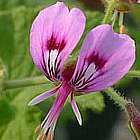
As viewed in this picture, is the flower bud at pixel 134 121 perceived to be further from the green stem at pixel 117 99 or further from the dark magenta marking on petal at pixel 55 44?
the dark magenta marking on petal at pixel 55 44

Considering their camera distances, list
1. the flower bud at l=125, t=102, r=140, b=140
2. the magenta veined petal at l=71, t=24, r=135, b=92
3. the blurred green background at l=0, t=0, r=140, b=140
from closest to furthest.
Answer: the magenta veined petal at l=71, t=24, r=135, b=92, the flower bud at l=125, t=102, r=140, b=140, the blurred green background at l=0, t=0, r=140, b=140

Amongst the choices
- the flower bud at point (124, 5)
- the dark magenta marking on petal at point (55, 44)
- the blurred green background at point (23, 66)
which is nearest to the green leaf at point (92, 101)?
the blurred green background at point (23, 66)

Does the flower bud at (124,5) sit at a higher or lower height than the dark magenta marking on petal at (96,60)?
higher

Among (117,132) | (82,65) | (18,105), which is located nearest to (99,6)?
(18,105)

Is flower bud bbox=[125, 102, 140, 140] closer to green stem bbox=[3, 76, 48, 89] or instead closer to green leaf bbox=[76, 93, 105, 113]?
green stem bbox=[3, 76, 48, 89]

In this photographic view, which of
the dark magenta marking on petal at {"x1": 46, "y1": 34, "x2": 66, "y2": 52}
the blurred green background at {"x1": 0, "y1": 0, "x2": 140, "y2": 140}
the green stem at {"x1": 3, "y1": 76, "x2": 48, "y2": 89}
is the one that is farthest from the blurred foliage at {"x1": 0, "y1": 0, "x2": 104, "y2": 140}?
the dark magenta marking on petal at {"x1": 46, "y1": 34, "x2": 66, "y2": 52}

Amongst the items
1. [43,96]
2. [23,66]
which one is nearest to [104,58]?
[43,96]

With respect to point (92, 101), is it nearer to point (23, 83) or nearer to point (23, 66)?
point (23, 66)

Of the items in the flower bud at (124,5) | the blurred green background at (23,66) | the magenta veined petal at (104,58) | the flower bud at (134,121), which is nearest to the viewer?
the magenta veined petal at (104,58)
